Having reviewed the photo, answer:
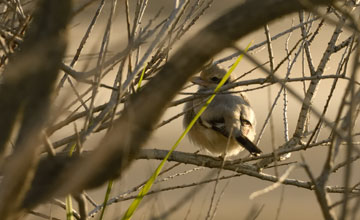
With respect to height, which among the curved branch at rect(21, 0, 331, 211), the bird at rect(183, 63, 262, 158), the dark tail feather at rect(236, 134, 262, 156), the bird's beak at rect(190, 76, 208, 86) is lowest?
the curved branch at rect(21, 0, 331, 211)

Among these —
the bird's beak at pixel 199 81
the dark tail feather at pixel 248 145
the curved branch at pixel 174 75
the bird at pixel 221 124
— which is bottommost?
the curved branch at pixel 174 75

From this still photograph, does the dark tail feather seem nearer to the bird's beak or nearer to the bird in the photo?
the bird

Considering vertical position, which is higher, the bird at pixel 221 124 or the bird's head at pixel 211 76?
the bird's head at pixel 211 76

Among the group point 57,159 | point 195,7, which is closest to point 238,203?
point 195,7

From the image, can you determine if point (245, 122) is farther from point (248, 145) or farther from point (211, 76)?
point (211, 76)

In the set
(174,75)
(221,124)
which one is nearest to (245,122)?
(221,124)

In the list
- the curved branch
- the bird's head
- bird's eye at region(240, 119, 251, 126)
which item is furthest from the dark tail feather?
the curved branch

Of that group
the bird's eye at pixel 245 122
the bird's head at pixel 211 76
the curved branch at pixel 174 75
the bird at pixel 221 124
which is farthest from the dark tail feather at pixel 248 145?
the curved branch at pixel 174 75

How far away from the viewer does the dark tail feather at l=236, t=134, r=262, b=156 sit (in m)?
4.96

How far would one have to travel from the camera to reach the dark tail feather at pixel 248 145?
4.96 meters

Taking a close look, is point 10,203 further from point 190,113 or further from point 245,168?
point 190,113

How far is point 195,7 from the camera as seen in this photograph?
128 inches

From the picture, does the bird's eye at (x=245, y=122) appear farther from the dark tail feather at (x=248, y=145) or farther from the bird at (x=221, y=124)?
the dark tail feather at (x=248, y=145)

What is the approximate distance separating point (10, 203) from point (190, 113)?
4.09 meters
